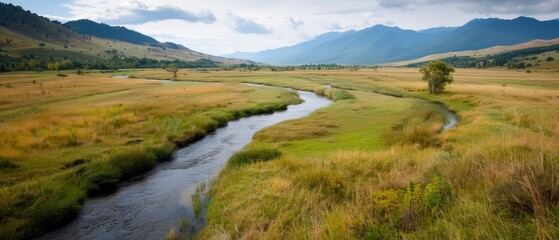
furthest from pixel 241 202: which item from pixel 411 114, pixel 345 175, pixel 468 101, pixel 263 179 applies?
pixel 468 101

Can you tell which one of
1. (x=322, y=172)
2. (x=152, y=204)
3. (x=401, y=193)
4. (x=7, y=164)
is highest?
(x=401, y=193)

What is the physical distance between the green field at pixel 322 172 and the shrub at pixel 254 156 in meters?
0.11

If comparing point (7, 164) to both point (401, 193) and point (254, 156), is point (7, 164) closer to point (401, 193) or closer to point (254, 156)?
point (254, 156)

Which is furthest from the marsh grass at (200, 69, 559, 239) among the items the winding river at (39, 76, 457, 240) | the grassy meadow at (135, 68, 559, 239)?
the winding river at (39, 76, 457, 240)

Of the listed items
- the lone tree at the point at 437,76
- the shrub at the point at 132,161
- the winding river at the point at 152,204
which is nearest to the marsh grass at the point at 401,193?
the winding river at the point at 152,204

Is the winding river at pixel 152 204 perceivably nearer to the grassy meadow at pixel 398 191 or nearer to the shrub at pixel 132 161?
the shrub at pixel 132 161

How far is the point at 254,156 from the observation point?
22.3 m

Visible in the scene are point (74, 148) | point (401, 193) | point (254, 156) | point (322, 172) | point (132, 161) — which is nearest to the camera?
point (401, 193)

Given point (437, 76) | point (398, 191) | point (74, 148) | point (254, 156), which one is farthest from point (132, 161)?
point (437, 76)

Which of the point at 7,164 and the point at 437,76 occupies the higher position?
the point at 437,76

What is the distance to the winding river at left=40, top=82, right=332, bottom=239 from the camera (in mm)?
13594

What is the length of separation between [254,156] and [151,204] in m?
7.70

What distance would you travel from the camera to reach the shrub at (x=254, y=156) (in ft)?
70.6

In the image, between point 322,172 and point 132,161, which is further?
point 132,161
